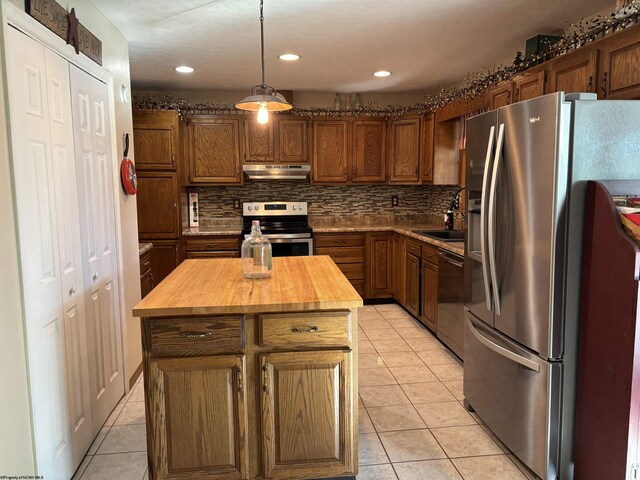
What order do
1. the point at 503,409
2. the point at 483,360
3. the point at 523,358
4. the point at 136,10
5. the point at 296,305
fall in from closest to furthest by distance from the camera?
the point at 296,305
the point at 523,358
the point at 503,409
the point at 483,360
the point at 136,10

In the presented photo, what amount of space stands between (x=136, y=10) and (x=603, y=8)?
9.30 feet

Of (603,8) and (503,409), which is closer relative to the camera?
(503,409)

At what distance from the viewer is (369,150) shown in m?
5.18

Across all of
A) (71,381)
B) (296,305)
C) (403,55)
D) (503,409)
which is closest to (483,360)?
(503,409)

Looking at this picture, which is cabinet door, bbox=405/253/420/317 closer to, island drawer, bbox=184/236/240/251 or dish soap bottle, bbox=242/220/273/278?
island drawer, bbox=184/236/240/251

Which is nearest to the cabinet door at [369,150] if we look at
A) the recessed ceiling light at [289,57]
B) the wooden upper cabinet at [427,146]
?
the wooden upper cabinet at [427,146]

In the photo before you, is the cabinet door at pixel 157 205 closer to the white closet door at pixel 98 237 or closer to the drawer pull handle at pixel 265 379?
the white closet door at pixel 98 237

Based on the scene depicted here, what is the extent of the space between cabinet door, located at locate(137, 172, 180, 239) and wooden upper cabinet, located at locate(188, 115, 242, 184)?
0.40m

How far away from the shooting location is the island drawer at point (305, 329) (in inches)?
72.1

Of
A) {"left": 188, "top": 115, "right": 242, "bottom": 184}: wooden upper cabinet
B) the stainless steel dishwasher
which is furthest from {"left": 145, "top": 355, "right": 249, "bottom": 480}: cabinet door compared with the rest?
{"left": 188, "top": 115, "right": 242, "bottom": 184}: wooden upper cabinet

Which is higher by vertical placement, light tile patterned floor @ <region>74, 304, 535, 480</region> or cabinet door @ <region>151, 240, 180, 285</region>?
cabinet door @ <region>151, 240, 180, 285</region>

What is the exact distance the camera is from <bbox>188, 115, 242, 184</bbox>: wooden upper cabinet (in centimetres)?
489

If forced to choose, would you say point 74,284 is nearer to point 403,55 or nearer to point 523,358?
point 523,358

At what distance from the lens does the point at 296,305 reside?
1801 mm
